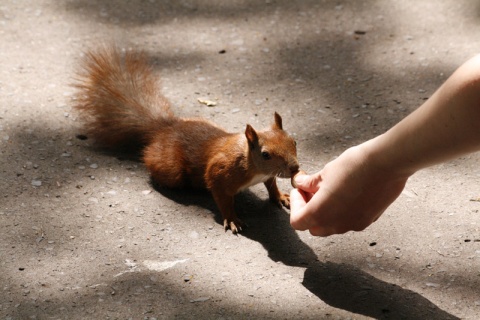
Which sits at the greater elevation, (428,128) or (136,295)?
(428,128)

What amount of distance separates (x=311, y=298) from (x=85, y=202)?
1085 mm

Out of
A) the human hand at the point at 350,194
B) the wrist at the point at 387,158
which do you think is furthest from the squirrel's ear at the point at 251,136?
the wrist at the point at 387,158

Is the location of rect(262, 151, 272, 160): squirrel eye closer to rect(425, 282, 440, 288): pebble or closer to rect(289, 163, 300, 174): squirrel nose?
rect(289, 163, 300, 174): squirrel nose

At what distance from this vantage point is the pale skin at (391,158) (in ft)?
6.37

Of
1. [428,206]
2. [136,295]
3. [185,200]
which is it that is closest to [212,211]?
[185,200]

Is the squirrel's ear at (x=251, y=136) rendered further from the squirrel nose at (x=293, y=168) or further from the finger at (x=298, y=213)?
the finger at (x=298, y=213)

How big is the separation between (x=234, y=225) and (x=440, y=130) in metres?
1.28

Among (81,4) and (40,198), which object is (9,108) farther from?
(81,4)

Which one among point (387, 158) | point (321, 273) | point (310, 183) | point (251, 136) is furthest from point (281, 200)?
point (387, 158)

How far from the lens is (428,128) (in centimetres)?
203

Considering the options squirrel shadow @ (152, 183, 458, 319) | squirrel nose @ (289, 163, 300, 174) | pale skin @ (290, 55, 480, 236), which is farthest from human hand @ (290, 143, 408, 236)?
squirrel nose @ (289, 163, 300, 174)

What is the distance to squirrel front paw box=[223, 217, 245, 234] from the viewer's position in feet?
10.2

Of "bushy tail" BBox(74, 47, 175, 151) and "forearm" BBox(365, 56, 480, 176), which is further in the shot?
"bushy tail" BBox(74, 47, 175, 151)

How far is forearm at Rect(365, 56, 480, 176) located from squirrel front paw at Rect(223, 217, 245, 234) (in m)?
1.01
